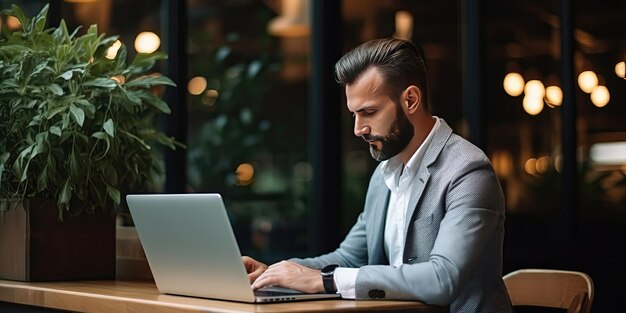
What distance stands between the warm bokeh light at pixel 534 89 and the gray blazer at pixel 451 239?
2364 millimetres

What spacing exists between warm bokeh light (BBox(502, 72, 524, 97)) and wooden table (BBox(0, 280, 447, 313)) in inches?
97.2

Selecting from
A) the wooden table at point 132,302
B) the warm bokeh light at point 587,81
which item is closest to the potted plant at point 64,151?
the wooden table at point 132,302

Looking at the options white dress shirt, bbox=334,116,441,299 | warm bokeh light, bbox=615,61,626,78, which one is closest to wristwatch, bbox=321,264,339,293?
white dress shirt, bbox=334,116,441,299

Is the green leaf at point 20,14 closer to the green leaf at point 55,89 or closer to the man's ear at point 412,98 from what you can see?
the green leaf at point 55,89

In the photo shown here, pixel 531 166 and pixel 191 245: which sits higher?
pixel 531 166

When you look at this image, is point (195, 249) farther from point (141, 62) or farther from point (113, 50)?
point (113, 50)

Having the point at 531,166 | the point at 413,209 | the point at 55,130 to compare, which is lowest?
the point at 413,209

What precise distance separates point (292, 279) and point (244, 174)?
229cm

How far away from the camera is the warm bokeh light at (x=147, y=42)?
486 cm

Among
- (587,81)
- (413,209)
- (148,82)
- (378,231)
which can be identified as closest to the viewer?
(413,209)

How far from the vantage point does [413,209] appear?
293 centimetres

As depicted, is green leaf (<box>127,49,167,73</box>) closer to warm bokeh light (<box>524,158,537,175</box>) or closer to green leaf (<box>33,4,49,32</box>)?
green leaf (<box>33,4,49,32</box>)

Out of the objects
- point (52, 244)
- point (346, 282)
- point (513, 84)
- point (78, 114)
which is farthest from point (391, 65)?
point (513, 84)

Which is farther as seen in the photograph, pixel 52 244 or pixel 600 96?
pixel 600 96
